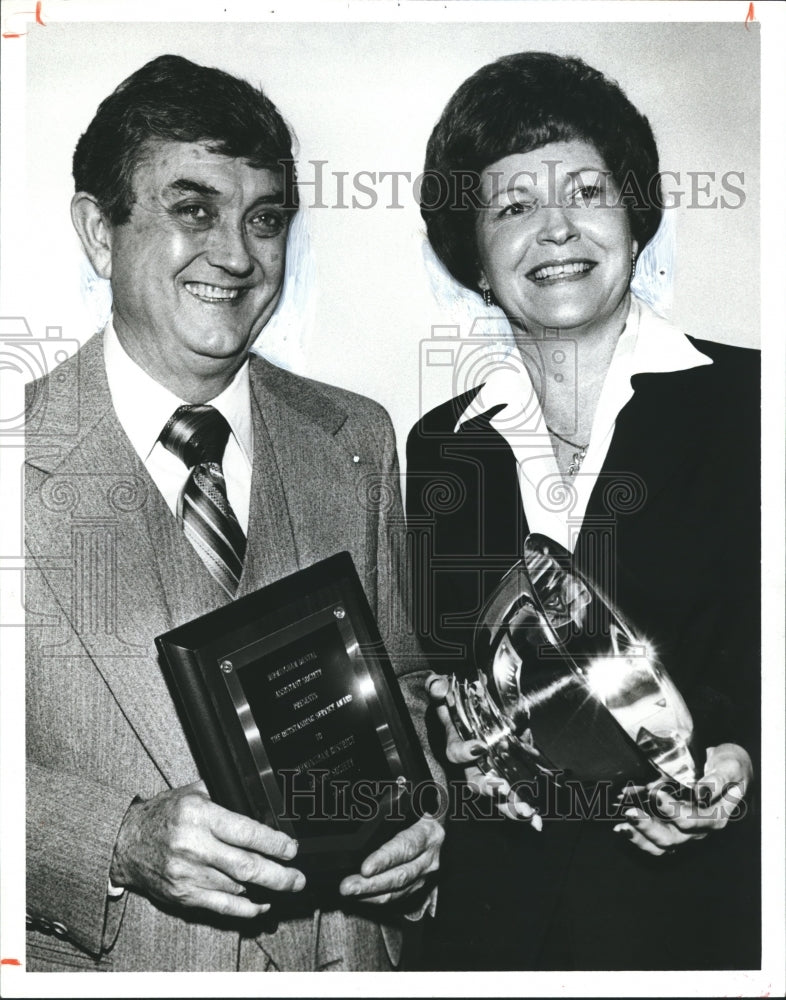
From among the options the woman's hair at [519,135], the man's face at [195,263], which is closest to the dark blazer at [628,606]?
the woman's hair at [519,135]

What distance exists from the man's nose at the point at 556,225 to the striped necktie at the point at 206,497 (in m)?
0.68

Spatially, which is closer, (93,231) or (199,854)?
(199,854)

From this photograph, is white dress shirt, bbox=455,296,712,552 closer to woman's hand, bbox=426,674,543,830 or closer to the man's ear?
woman's hand, bbox=426,674,543,830

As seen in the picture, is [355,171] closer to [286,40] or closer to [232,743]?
[286,40]

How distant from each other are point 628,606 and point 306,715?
24.2 inches

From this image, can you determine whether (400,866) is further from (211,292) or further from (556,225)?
(556,225)

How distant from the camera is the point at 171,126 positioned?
1.83 m

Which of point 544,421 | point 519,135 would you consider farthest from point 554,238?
point 544,421

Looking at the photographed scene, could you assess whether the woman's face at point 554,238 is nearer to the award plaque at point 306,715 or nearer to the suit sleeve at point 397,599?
the suit sleeve at point 397,599

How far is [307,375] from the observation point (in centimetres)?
191

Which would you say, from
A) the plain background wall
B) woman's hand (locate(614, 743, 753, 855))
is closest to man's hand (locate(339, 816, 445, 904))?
woman's hand (locate(614, 743, 753, 855))

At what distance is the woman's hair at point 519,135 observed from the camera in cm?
188

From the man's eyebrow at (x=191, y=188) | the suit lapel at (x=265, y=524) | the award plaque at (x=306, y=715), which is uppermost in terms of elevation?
the man's eyebrow at (x=191, y=188)

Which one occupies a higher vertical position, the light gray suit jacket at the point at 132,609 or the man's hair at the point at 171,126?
the man's hair at the point at 171,126
